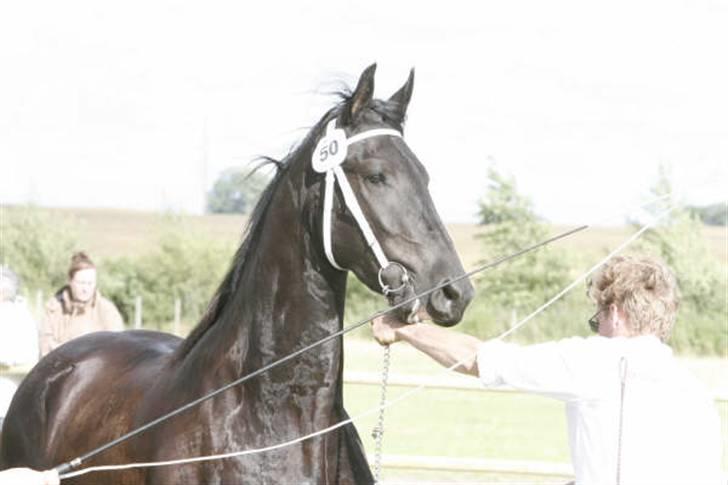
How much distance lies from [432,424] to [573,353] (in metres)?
15.3

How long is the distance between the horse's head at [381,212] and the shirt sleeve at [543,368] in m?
0.34

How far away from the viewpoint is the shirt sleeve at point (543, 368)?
3.75 metres

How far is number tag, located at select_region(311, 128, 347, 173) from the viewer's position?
4535 mm

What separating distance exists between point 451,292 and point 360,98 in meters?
0.82

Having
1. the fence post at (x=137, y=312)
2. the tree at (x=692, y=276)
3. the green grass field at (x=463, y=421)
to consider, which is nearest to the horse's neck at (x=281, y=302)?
the green grass field at (x=463, y=421)

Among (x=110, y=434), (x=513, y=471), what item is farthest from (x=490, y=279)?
(x=110, y=434)

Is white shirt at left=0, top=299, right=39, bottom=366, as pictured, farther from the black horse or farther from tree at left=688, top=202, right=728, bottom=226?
tree at left=688, top=202, right=728, bottom=226

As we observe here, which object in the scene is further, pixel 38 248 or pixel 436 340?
pixel 38 248

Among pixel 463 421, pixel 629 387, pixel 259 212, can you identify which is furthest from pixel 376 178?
pixel 463 421

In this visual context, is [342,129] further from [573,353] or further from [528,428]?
[528,428]

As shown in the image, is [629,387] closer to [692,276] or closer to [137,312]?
[692,276]

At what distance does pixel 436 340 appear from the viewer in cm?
432

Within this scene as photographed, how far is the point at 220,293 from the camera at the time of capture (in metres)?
4.98

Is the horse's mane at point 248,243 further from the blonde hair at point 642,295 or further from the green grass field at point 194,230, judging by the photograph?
the green grass field at point 194,230
